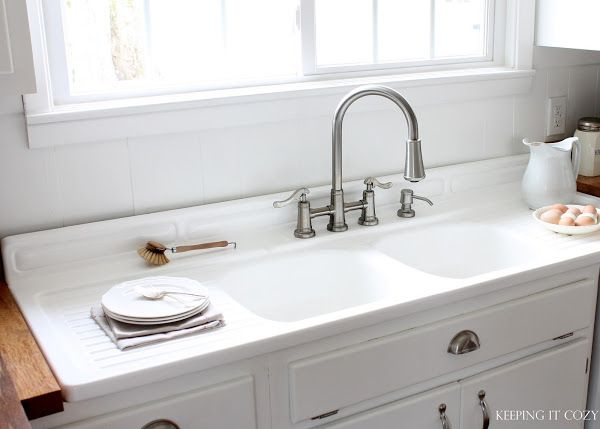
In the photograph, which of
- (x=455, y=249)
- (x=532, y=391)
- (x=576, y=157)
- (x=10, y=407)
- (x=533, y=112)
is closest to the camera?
(x=10, y=407)

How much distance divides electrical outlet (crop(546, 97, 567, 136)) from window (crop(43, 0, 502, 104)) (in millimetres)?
258

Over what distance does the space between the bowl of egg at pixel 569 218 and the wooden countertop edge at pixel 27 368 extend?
51.0 inches

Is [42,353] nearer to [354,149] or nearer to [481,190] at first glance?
[354,149]

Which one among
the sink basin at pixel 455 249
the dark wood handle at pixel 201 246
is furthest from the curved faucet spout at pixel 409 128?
the dark wood handle at pixel 201 246

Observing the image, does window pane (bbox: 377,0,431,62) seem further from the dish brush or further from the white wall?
the dish brush

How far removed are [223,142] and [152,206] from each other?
245mm

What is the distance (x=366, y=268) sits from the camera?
188cm

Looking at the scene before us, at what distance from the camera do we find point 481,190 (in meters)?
2.37

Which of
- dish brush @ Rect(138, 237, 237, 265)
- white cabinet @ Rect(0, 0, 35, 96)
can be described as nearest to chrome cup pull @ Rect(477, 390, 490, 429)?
dish brush @ Rect(138, 237, 237, 265)

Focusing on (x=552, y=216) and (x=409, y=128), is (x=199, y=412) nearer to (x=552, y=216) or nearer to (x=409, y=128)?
(x=409, y=128)

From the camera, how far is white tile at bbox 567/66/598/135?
2545mm

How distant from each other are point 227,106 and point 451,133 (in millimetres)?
754

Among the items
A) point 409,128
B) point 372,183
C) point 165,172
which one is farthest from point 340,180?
point 165,172

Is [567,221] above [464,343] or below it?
above
